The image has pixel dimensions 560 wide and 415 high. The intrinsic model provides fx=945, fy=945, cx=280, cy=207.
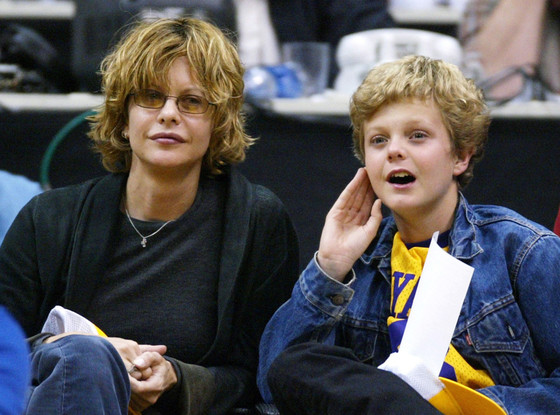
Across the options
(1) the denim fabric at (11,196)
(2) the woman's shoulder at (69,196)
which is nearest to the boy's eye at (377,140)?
(2) the woman's shoulder at (69,196)

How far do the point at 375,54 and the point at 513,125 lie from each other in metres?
0.48

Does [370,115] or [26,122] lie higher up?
[370,115]

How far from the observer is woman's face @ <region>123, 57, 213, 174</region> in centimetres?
197

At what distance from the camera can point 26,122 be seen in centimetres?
259

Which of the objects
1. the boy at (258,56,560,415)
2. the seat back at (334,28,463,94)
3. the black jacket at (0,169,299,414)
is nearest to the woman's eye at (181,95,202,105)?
the black jacket at (0,169,299,414)

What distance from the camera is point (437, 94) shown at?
1.80 m

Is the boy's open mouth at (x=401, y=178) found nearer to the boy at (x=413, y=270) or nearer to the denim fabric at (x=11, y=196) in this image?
the boy at (x=413, y=270)

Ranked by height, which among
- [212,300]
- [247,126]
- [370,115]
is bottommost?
[212,300]

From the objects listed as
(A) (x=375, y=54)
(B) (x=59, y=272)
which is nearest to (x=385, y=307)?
(B) (x=59, y=272)

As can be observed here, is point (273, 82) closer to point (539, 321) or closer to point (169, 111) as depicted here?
point (169, 111)

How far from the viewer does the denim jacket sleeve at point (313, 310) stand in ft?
5.90

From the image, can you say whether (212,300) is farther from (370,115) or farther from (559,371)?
(559,371)

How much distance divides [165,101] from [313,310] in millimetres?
545

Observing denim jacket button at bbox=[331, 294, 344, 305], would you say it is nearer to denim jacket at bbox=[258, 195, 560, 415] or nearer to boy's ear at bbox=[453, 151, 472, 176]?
denim jacket at bbox=[258, 195, 560, 415]
